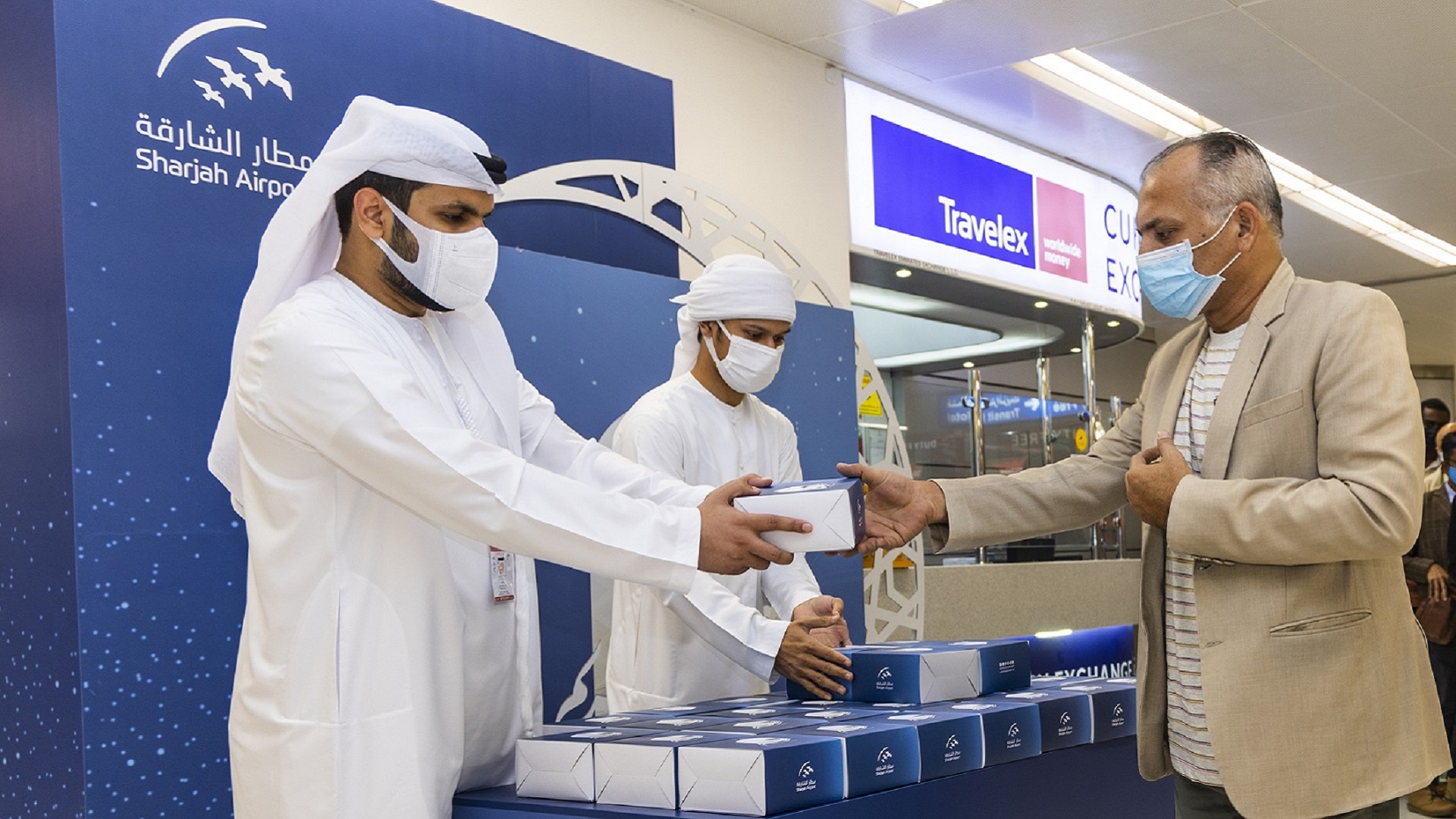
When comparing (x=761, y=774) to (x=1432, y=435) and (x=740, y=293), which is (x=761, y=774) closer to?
(x=740, y=293)

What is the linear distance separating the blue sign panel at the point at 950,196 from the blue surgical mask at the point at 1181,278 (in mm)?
4635

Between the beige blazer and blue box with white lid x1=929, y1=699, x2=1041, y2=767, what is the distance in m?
0.28

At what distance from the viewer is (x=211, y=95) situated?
9.52 feet

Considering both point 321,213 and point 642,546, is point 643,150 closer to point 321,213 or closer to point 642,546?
point 321,213

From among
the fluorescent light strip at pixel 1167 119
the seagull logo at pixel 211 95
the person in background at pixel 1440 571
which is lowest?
the person in background at pixel 1440 571

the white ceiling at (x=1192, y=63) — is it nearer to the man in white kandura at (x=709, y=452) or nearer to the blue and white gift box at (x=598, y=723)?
the man in white kandura at (x=709, y=452)

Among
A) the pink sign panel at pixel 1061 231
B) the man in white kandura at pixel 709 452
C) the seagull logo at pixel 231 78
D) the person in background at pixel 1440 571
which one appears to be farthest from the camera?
the pink sign panel at pixel 1061 231

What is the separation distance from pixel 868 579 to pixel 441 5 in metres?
2.87

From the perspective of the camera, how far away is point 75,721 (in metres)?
2.58

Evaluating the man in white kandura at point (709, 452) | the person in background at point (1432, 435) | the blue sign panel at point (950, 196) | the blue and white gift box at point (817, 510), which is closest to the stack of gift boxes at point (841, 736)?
the blue and white gift box at point (817, 510)

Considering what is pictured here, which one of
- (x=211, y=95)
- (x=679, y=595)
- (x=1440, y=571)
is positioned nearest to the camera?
(x=211, y=95)

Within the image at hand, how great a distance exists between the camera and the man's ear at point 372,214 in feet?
7.86

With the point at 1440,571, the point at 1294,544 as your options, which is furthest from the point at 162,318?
the point at 1440,571

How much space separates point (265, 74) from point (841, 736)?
2071 millimetres
